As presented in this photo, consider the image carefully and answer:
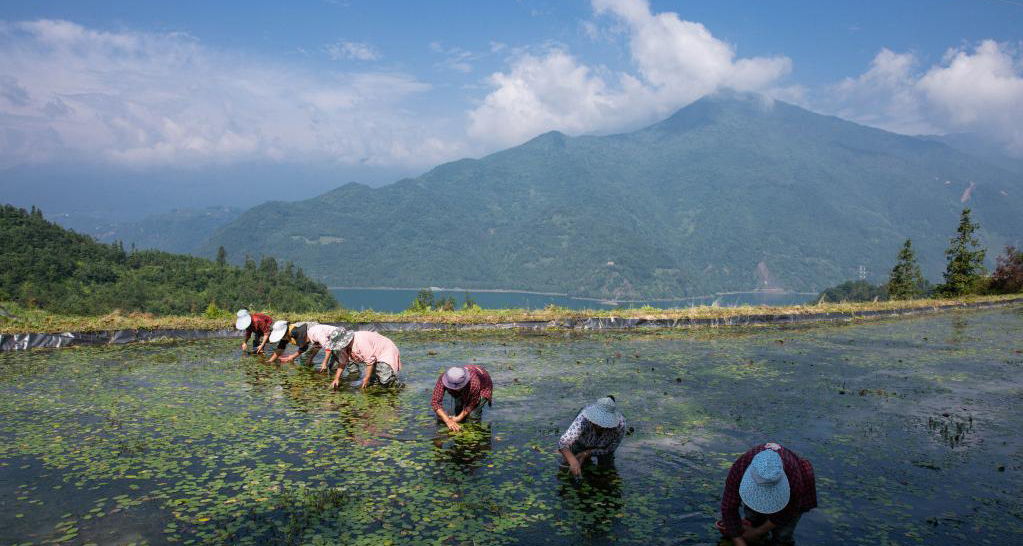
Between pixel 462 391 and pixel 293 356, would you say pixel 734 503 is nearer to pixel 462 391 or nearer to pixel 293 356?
pixel 462 391

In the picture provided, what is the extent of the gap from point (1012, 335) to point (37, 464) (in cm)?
2580

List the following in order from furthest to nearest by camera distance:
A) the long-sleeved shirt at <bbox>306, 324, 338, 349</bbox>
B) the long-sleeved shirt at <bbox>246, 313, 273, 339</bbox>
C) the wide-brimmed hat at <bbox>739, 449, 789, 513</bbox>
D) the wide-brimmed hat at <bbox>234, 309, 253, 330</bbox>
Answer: the long-sleeved shirt at <bbox>246, 313, 273, 339</bbox>
the wide-brimmed hat at <bbox>234, 309, 253, 330</bbox>
the long-sleeved shirt at <bbox>306, 324, 338, 349</bbox>
the wide-brimmed hat at <bbox>739, 449, 789, 513</bbox>

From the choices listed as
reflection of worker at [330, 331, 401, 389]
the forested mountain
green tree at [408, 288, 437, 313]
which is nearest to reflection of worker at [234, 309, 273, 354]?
reflection of worker at [330, 331, 401, 389]

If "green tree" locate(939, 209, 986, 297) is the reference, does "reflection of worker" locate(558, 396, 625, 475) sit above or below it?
below

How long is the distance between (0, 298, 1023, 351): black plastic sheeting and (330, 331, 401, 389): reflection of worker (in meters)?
8.89


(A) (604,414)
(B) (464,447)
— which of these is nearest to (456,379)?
(B) (464,447)

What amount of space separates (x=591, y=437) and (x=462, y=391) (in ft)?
8.13

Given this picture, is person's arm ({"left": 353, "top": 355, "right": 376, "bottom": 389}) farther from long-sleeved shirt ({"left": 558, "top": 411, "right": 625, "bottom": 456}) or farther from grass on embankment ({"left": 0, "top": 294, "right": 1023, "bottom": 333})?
grass on embankment ({"left": 0, "top": 294, "right": 1023, "bottom": 333})

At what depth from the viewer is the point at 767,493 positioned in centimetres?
532

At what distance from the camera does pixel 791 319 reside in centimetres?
2467

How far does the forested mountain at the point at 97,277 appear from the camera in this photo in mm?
46000

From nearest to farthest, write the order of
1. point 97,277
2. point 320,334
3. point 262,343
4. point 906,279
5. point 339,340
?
point 339,340 < point 320,334 < point 262,343 < point 906,279 < point 97,277

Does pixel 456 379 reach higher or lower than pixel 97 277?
lower

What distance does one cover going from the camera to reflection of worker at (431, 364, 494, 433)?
356 inches
